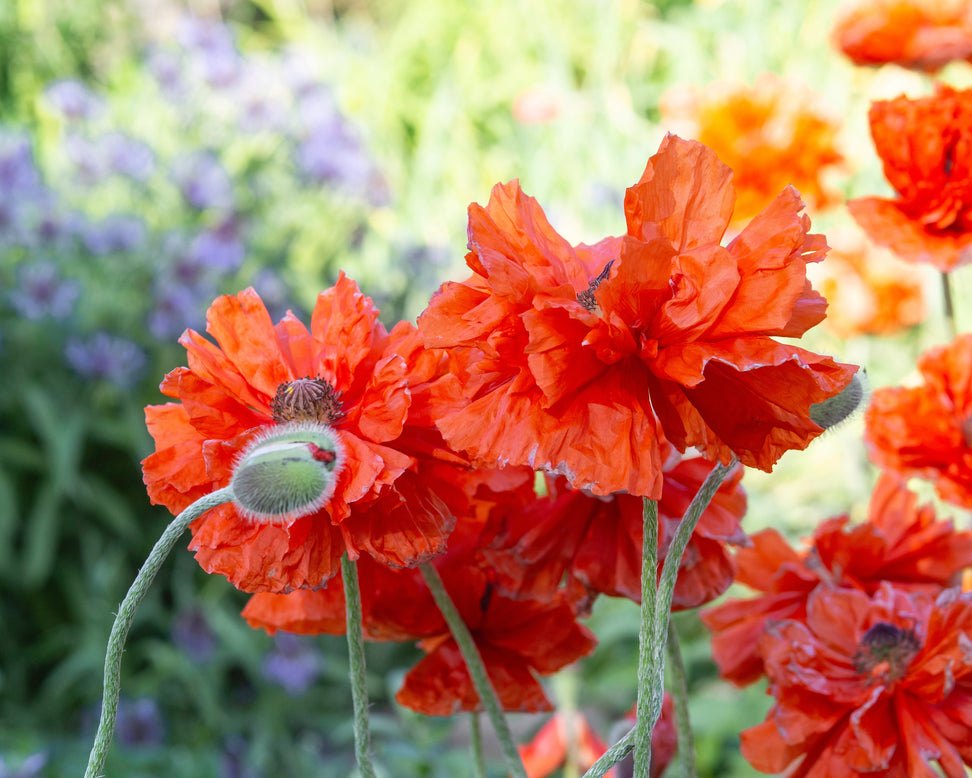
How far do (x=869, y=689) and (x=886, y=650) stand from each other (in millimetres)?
37

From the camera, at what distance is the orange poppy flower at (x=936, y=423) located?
38.4 inches

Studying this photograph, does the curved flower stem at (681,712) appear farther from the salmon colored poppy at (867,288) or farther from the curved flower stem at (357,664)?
the salmon colored poppy at (867,288)

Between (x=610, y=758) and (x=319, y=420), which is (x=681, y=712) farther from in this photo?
(x=319, y=420)

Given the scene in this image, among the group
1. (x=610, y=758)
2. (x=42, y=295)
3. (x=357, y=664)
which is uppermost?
(x=42, y=295)

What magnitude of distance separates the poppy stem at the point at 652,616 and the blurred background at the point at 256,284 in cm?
83

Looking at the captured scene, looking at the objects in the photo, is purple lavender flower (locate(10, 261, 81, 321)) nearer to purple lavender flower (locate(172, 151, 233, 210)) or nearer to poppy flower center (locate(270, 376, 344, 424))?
purple lavender flower (locate(172, 151, 233, 210))

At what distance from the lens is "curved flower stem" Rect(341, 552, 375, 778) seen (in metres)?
0.60

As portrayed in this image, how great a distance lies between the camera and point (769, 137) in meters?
1.93

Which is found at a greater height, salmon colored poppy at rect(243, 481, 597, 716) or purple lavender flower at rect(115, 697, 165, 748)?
purple lavender flower at rect(115, 697, 165, 748)

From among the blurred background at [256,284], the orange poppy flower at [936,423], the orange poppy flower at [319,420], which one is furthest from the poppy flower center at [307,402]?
the blurred background at [256,284]

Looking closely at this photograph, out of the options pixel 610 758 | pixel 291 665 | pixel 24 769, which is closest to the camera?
pixel 610 758

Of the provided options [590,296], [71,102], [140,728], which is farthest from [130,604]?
[71,102]

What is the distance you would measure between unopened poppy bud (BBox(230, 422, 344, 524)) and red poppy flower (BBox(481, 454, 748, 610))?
0.18 m

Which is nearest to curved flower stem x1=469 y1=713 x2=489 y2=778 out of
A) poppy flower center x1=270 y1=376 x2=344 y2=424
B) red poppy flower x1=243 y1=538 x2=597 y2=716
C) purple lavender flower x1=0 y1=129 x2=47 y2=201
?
red poppy flower x1=243 y1=538 x2=597 y2=716
